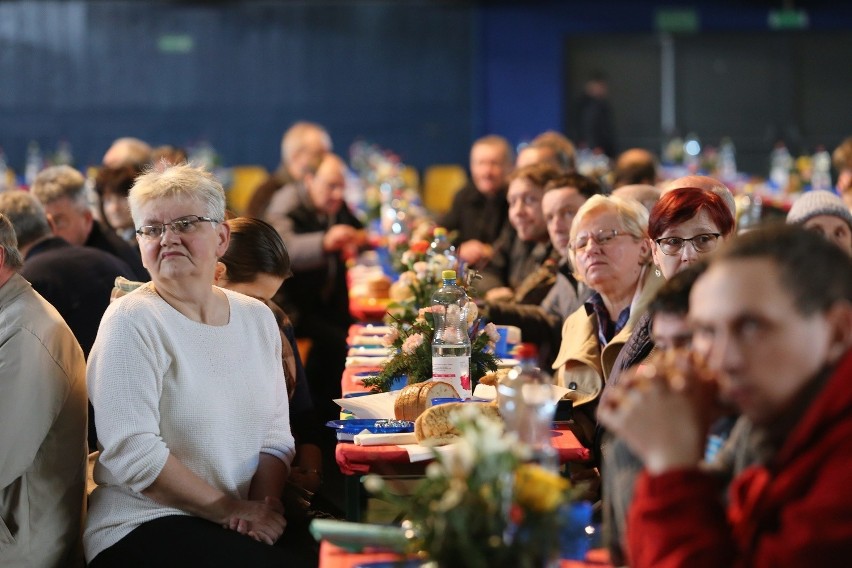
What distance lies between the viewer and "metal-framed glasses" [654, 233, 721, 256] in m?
3.34

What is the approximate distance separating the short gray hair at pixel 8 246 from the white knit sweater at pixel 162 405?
280 mm

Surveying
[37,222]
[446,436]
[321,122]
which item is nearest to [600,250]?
[446,436]

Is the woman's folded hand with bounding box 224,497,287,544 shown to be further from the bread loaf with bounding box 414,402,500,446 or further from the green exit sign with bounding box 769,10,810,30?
Answer: the green exit sign with bounding box 769,10,810,30

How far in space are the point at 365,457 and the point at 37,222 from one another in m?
2.10

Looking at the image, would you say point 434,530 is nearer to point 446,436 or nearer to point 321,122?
point 446,436

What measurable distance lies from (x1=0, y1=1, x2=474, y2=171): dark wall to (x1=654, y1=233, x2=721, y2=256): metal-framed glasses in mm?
12355

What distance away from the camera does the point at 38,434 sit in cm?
279

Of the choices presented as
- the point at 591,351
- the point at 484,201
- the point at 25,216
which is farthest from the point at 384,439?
the point at 484,201

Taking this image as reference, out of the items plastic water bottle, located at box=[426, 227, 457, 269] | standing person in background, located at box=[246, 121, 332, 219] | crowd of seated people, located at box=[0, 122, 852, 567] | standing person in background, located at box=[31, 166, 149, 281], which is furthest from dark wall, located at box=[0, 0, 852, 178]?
standing person in background, located at box=[31, 166, 149, 281]

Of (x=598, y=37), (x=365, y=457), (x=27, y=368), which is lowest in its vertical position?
(x=365, y=457)

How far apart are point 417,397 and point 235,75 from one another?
1288 centimetres

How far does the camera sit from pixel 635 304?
3.53 m

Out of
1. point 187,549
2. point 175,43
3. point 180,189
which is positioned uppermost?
point 175,43

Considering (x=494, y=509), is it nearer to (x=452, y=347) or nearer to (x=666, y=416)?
(x=666, y=416)
